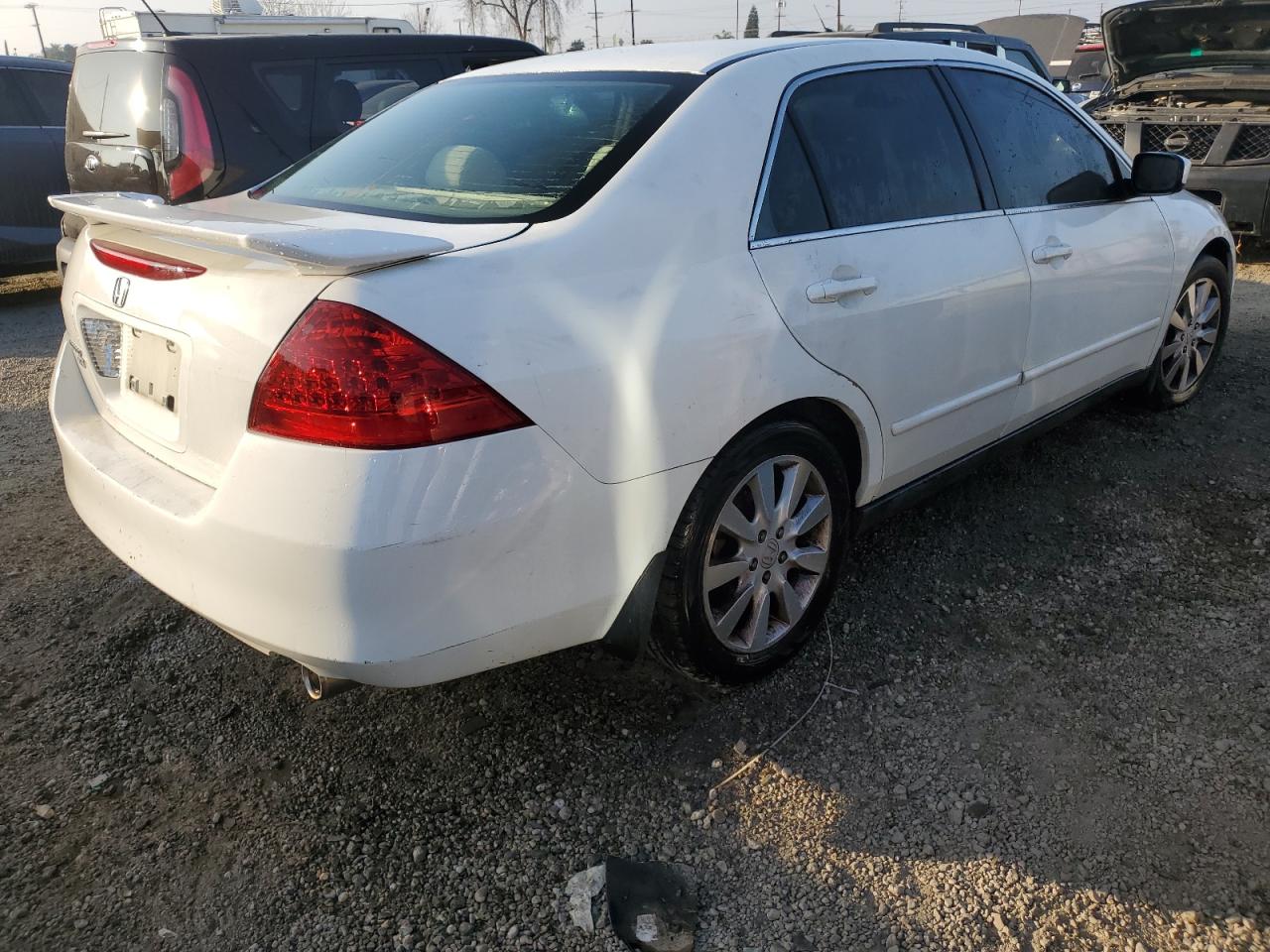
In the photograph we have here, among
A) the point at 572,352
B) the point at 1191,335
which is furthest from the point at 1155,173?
the point at 572,352

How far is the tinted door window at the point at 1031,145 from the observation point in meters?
3.19

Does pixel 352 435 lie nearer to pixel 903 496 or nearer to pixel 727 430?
pixel 727 430

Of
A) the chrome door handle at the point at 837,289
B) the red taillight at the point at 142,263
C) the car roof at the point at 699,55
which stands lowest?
the chrome door handle at the point at 837,289

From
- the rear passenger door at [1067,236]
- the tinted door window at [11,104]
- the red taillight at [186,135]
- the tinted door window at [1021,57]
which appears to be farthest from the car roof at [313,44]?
the tinted door window at [1021,57]

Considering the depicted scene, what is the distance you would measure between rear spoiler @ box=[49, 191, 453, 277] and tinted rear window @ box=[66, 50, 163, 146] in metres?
3.23

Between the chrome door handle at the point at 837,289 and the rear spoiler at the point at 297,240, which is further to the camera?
the chrome door handle at the point at 837,289

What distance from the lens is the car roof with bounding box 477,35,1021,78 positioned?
261cm

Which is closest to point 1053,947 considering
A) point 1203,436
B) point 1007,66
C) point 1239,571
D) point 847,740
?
point 847,740

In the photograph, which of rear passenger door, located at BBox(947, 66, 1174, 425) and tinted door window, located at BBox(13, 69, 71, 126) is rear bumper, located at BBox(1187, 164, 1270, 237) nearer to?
rear passenger door, located at BBox(947, 66, 1174, 425)

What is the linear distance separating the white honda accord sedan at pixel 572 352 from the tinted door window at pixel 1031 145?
2 cm

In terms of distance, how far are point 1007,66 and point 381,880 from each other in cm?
315

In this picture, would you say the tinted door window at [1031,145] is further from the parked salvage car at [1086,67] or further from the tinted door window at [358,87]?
the parked salvage car at [1086,67]

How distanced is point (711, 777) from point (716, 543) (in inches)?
21.6

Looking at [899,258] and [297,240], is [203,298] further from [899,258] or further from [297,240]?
[899,258]
